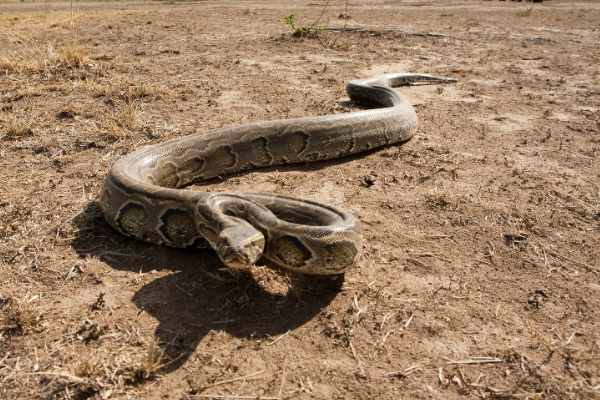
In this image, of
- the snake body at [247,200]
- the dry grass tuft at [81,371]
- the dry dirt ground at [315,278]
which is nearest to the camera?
the dry grass tuft at [81,371]

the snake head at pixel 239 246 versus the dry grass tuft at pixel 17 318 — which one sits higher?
the snake head at pixel 239 246

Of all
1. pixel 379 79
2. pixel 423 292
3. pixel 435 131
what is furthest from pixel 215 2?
pixel 423 292

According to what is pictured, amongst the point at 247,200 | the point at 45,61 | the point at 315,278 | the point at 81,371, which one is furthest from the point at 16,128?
the point at 315,278

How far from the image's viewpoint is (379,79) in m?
12.0

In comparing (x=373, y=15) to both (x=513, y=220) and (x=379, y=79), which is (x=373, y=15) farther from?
(x=513, y=220)

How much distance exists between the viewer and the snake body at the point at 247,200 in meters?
4.89

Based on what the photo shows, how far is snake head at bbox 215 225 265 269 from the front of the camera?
14.7ft

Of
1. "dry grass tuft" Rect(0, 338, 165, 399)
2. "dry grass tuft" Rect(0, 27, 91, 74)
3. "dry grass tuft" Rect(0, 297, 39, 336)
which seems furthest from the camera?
"dry grass tuft" Rect(0, 27, 91, 74)

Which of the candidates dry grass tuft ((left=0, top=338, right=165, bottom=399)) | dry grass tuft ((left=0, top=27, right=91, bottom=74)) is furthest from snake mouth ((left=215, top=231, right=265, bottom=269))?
dry grass tuft ((left=0, top=27, right=91, bottom=74))

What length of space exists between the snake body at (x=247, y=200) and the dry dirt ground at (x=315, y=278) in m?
0.28

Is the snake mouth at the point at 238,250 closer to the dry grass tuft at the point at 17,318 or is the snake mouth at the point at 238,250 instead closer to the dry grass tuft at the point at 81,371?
the dry grass tuft at the point at 81,371

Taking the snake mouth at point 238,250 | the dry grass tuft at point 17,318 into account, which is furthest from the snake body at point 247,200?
the dry grass tuft at point 17,318

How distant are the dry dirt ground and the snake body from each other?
11.2 inches

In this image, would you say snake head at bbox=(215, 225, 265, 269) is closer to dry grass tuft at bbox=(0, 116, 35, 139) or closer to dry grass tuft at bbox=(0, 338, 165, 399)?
dry grass tuft at bbox=(0, 338, 165, 399)
